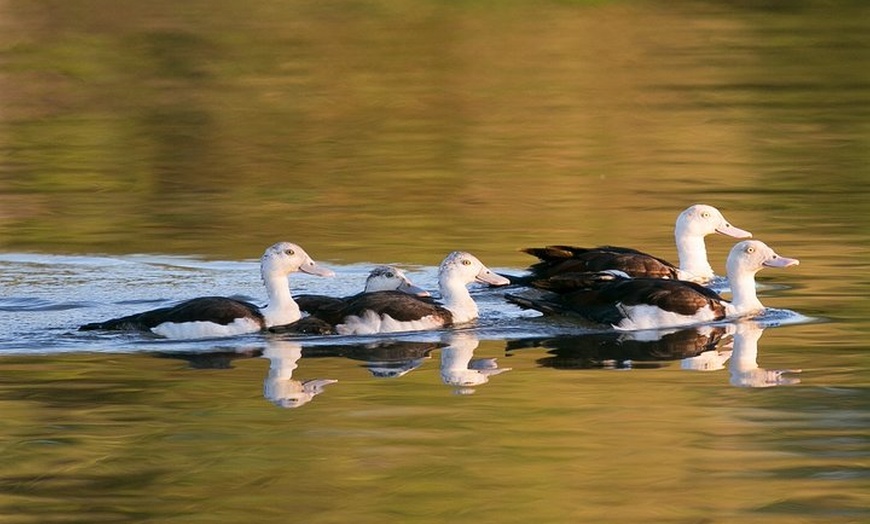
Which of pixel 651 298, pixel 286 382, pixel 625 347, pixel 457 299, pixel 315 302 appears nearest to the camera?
pixel 286 382

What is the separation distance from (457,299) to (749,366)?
9.52ft

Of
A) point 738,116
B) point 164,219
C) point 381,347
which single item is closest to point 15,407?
point 381,347

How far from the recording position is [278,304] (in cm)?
1491

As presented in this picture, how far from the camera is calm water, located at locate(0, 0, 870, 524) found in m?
10.0

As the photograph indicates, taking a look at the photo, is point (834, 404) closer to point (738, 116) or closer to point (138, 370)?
point (138, 370)

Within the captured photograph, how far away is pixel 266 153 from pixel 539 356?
12.8m

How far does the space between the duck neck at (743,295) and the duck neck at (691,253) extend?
2.04 metres

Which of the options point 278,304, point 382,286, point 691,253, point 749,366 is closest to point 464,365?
point 749,366

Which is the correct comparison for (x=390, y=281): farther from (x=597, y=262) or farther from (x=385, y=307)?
(x=597, y=262)

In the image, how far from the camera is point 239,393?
1216cm

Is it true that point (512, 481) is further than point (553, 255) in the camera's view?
No

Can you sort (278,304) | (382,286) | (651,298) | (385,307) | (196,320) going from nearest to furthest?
(196,320) < (385,307) < (651,298) < (278,304) < (382,286)

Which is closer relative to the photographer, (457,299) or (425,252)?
(457,299)

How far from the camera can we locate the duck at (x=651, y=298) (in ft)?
48.3
